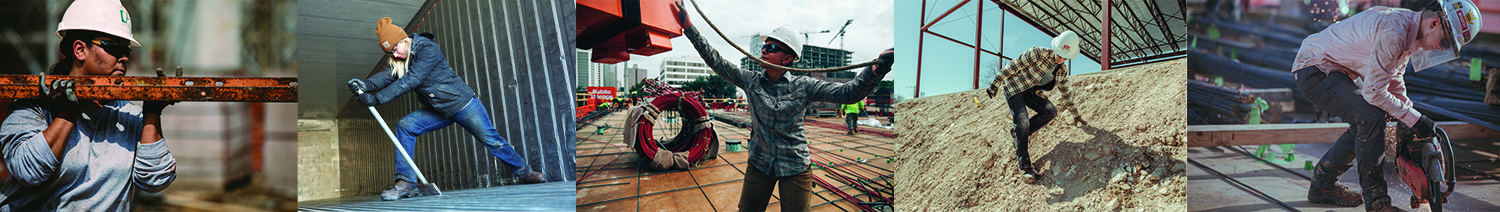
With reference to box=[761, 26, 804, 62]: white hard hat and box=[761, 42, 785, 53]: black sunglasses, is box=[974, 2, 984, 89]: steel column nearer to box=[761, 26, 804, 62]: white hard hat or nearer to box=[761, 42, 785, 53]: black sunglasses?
box=[761, 26, 804, 62]: white hard hat

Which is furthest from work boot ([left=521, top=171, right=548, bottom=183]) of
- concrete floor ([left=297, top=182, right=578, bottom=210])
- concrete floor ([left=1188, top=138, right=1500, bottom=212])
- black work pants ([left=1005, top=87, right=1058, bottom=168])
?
concrete floor ([left=1188, top=138, right=1500, bottom=212])

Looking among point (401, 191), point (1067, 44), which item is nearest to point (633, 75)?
point (401, 191)

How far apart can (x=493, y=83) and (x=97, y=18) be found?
6.43ft

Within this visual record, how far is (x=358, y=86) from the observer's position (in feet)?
6.32

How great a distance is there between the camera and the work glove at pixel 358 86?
191 cm

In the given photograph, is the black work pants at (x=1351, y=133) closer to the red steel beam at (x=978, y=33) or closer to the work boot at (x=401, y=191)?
the red steel beam at (x=978, y=33)

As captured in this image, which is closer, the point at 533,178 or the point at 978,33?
the point at 533,178

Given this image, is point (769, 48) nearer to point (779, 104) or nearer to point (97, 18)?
point (779, 104)

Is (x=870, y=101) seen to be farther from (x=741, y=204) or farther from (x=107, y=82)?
(x=107, y=82)

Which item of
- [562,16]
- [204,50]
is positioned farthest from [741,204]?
[204,50]

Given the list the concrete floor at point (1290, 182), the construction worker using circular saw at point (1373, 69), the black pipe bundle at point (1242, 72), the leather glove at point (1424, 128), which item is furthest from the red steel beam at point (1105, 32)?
the leather glove at point (1424, 128)

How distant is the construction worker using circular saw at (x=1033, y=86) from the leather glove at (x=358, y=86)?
3.53 meters

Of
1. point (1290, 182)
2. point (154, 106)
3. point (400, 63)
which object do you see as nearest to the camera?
point (400, 63)

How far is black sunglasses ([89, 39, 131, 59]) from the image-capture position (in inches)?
86.9
